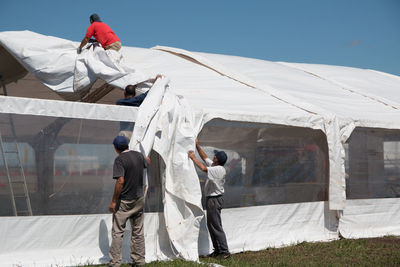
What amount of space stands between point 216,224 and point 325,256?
62.9 inches

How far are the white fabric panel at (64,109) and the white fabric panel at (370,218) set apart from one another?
13.9ft

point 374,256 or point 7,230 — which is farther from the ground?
point 7,230

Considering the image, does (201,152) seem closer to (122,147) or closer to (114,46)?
(122,147)

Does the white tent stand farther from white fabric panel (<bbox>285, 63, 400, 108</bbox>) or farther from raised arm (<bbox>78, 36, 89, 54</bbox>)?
white fabric panel (<bbox>285, 63, 400, 108</bbox>)

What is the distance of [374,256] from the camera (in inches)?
286

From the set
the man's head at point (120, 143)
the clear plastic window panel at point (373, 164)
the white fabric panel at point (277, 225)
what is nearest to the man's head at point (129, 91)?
the man's head at point (120, 143)

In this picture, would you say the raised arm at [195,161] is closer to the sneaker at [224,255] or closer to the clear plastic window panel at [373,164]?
the sneaker at [224,255]

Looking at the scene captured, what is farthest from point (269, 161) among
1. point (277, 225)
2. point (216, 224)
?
point (216, 224)

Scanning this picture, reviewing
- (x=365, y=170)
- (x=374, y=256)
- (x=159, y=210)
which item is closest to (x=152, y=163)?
(x=159, y=210)

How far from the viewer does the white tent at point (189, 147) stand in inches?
245

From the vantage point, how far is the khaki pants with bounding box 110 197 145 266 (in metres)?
5.91

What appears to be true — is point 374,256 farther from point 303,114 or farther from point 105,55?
point 105,55

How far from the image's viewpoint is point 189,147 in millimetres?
6859

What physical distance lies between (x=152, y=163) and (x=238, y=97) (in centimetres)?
220
